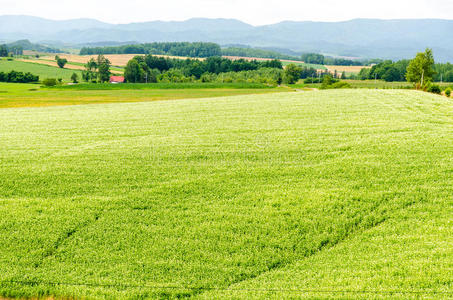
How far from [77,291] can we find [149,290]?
4.90 ft

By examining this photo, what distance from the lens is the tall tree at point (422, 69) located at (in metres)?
67.8

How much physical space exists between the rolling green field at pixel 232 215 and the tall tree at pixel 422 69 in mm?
54471

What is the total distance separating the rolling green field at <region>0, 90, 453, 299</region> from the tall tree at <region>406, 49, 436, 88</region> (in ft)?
179

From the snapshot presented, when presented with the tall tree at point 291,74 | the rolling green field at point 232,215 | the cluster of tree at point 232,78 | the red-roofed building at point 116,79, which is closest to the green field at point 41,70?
the red-roofed building at point 116,79

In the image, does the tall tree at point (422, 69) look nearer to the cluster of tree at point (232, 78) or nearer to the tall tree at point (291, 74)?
the cluster of tree at point (232, 78)

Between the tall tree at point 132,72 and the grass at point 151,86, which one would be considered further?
the tall tree at point 132,72

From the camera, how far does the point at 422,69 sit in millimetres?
67750

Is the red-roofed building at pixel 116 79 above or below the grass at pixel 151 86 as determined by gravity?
above

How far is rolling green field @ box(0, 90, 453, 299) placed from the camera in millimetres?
8016

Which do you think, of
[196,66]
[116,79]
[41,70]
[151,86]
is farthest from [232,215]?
[196,66]

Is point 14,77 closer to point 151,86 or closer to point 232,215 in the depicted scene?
point 151,86

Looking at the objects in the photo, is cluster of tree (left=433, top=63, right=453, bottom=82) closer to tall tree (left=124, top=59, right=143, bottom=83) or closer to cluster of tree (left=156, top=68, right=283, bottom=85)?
cluster of tree (left=156, top=68, right=283, bottom=85)

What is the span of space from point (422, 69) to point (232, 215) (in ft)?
225

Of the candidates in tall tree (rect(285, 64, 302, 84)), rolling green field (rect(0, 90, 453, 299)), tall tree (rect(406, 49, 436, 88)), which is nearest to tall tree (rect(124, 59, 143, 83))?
tall tree (rect(285, 64, 302, 84))
